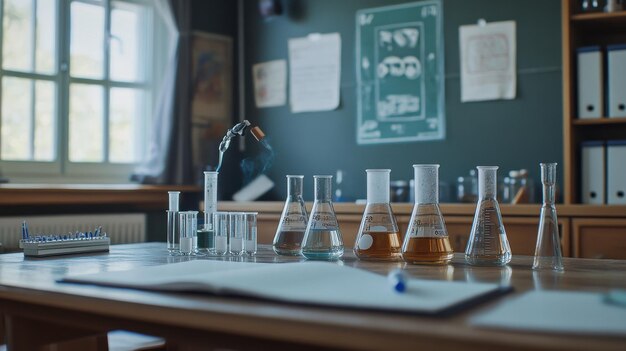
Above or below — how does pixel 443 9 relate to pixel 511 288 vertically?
above

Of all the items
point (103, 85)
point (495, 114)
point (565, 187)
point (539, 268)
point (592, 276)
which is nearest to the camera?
point (592, 276)

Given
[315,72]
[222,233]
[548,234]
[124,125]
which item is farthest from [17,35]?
[548,234]

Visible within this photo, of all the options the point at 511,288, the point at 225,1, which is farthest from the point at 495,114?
the point at 511,288

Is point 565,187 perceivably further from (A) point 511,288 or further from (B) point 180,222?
(A) point 511,288

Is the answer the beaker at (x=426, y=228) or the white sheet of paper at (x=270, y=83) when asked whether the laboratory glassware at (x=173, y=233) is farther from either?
the white sheet of paper at (x=270, y=83)

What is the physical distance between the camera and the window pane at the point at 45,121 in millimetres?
3510

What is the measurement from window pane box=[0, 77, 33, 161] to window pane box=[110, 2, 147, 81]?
1.63 feet

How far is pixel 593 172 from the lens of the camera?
2912 millimetres

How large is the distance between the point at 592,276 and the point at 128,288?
70 cm

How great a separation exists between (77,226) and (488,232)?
2572mm

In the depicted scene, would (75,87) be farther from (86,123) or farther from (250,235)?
(250,235)

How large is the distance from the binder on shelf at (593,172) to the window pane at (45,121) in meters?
2.48

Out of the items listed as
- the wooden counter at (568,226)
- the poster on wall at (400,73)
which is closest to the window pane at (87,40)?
the poster on wall at (400,73)

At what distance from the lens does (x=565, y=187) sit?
9.68ft
